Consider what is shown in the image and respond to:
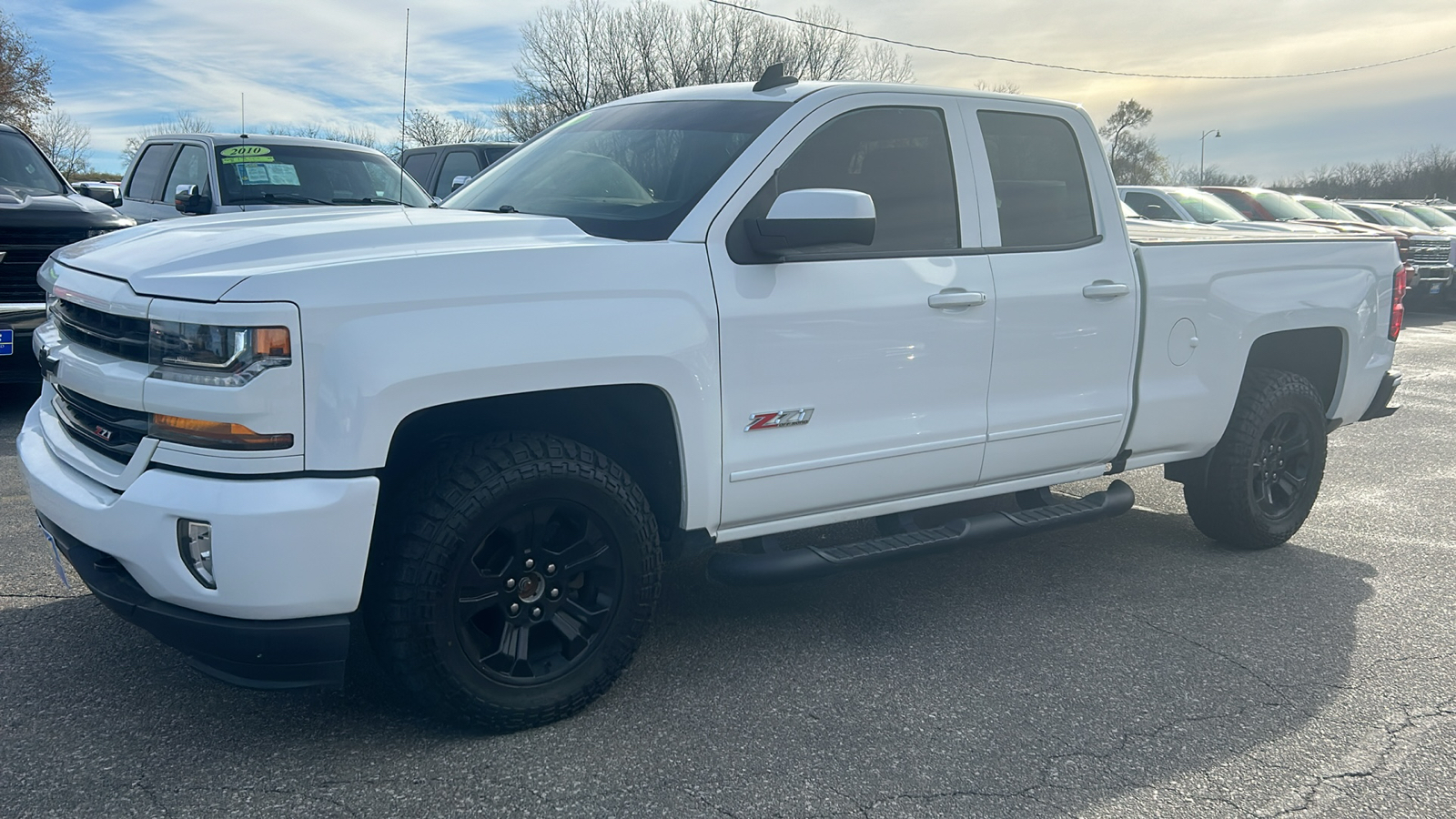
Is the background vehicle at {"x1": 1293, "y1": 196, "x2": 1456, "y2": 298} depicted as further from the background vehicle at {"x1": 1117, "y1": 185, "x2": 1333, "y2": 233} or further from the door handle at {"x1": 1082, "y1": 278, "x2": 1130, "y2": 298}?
the door handle at {"x1": 1082, "y1": 278, "x2": 1130, "y2": 298}

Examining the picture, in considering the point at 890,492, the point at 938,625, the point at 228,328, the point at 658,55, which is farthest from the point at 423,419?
the point at 658,55

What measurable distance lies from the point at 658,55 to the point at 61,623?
47090 mm

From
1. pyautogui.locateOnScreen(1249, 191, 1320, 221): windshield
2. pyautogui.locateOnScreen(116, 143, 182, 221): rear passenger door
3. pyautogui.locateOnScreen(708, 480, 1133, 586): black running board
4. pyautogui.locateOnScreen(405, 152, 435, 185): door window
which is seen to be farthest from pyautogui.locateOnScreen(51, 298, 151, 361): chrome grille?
pyautogui.locateOnScreen(1249, 191, 1320, 221): windshield

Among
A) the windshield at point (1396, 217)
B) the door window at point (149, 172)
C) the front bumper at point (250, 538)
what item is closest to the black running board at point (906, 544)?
the front bumper at point (250, 538)

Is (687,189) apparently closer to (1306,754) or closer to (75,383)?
(75,383)

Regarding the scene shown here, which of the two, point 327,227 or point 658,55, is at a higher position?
point 658,55

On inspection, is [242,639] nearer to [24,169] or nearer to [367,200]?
[367,200]

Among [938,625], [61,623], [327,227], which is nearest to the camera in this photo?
[327,227]

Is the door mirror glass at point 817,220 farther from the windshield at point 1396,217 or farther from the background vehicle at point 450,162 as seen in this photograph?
the windshield at point 1396,217

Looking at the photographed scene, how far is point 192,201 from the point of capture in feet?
27.1

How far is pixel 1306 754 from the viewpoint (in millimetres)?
3260

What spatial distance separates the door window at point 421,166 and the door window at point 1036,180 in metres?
10.7

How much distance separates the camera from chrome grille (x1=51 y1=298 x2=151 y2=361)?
9.32 feet

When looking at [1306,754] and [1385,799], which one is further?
[1306,754]
